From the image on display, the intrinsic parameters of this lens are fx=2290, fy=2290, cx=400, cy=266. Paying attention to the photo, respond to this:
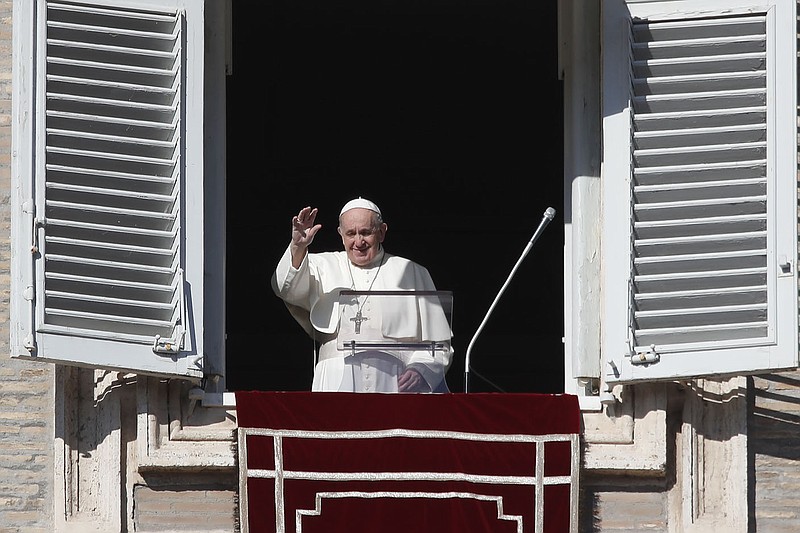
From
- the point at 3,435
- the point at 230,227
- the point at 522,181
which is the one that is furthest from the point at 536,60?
the point at 3,435

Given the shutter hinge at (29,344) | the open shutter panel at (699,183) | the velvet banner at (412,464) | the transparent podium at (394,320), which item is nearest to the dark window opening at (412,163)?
the transparent podium at (394,320)

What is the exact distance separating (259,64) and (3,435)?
4209mm

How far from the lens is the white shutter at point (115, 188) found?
7941 mm

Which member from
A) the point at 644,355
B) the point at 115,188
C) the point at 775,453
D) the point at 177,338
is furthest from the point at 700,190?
the point at 115,188

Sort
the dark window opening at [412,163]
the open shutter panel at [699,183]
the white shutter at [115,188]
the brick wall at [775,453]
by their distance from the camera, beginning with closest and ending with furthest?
the white shutter at [115,188] → the open shutter panel at [699,183] → the brick wall at [775,453] → the dark window opening at [412,163]

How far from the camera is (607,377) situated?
805 cm

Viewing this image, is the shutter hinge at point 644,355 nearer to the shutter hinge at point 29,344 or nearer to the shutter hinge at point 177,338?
the shutter hinge at point 177,338

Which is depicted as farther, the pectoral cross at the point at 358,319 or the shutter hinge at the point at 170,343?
the pectoral cross at the point at 358,319

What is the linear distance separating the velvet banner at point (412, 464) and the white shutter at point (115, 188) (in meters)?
0.43

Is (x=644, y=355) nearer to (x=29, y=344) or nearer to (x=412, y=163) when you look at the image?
(x=29, y=344)

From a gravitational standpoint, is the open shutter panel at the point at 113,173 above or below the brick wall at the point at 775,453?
above

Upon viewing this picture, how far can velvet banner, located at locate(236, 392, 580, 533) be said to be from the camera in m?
7.99

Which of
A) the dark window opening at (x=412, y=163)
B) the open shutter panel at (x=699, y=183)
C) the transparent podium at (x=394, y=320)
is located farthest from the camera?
the dark window opening at (x=412, y=163)

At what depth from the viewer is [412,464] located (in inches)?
316
